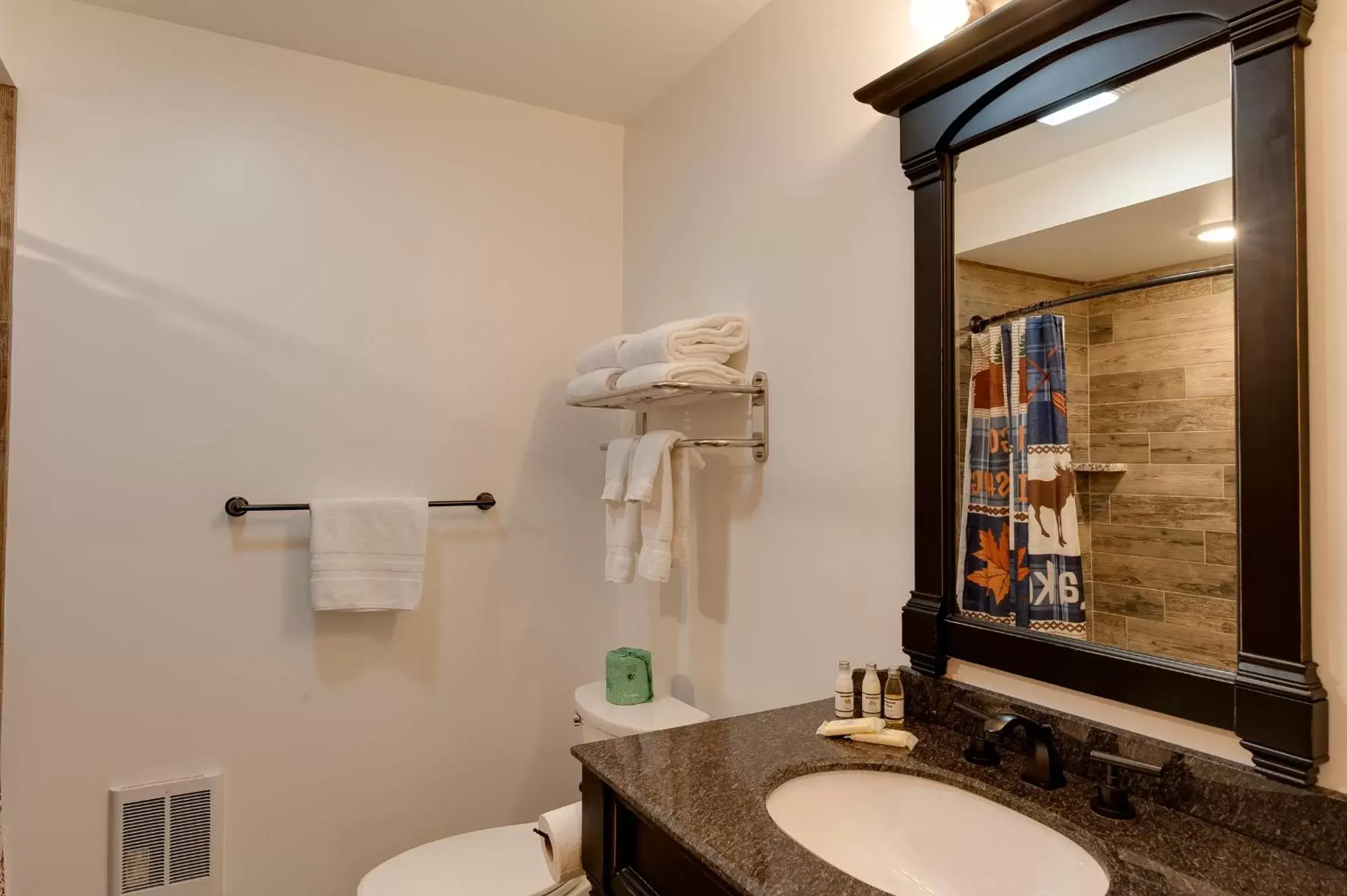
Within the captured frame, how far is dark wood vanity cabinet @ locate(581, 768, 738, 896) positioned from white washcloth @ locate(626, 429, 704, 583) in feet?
2.36

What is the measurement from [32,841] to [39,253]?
52.3 inches

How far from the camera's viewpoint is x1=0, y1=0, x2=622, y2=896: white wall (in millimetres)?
1879

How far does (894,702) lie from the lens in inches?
53.8

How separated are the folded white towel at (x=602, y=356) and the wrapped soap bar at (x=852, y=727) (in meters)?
1.03

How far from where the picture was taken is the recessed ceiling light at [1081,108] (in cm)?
114

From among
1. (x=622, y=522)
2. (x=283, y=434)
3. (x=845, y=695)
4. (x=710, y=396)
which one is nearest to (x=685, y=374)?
(x=710, y=396)

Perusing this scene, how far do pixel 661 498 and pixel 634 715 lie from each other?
1.78 feet

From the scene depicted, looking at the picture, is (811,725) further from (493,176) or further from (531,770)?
(493,176)

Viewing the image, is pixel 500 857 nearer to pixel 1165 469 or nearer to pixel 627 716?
pixel 627 716

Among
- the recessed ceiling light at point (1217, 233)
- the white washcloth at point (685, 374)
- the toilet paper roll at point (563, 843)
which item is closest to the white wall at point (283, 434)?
the white washcloth at point (685, 374)

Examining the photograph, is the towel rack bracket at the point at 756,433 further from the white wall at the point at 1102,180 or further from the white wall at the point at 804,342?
the white wall at the point at 1102,180

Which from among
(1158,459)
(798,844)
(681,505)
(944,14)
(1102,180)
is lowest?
(798,844)

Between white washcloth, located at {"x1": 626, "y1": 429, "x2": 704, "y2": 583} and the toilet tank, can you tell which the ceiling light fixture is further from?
the toilet tank

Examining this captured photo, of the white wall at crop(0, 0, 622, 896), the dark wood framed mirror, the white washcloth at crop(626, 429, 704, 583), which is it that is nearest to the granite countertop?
the dark wood framed mirror
